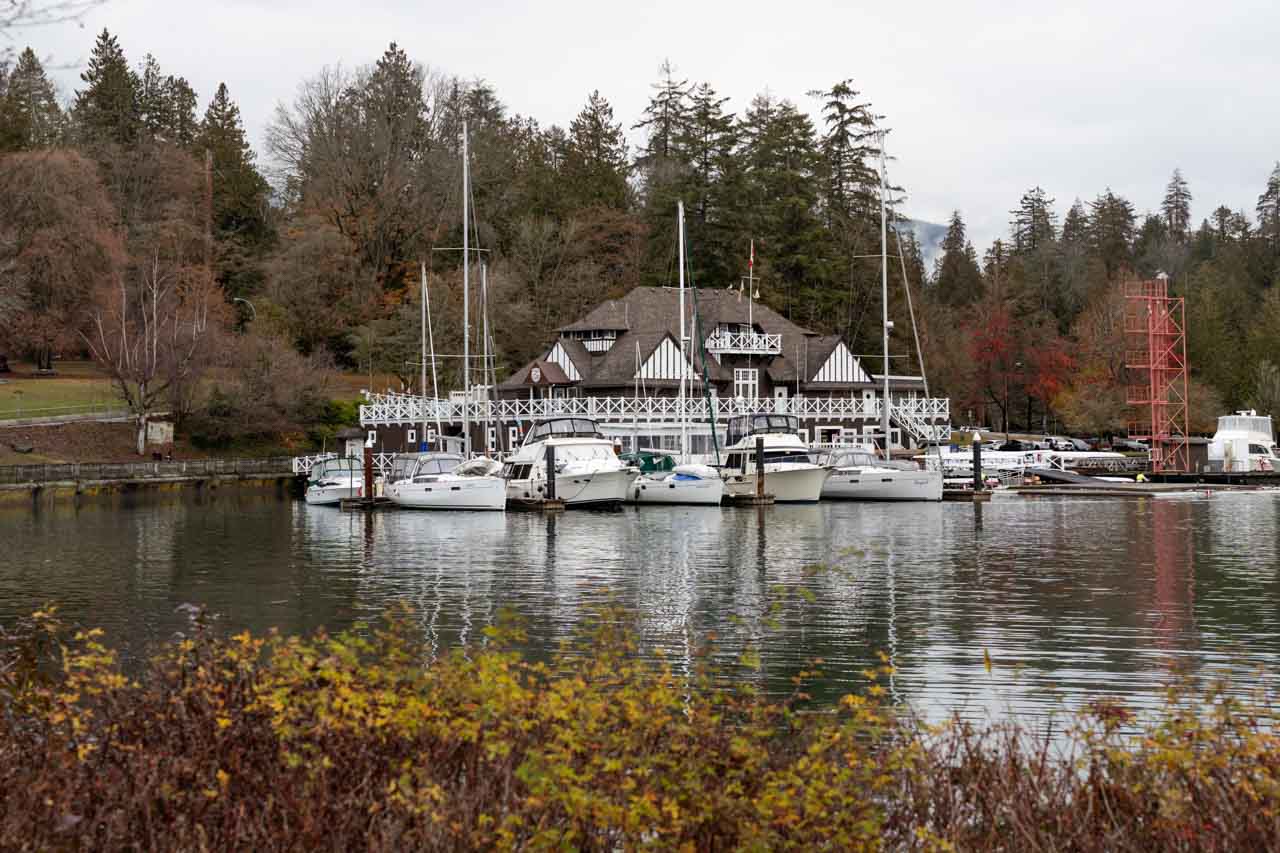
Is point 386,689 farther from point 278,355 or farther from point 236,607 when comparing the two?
point 278,355

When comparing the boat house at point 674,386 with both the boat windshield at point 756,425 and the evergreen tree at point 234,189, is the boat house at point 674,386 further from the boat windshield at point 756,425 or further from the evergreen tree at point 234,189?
the evergreen tree at point 234,189

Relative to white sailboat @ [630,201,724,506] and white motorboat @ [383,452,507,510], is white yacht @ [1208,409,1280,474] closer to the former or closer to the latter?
white sailboat @ [630,201,724,506]

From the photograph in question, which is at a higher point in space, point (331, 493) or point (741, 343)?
point (741, 343)

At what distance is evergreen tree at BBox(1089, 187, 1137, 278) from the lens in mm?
136500

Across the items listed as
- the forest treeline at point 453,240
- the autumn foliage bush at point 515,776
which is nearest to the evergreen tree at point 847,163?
the forest treeline at point 453,240

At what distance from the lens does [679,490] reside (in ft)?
181

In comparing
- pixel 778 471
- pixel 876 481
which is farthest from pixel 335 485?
pixel 876 481

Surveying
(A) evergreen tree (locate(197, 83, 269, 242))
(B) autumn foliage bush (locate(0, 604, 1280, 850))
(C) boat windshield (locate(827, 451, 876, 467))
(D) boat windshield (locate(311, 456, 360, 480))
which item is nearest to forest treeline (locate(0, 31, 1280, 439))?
(A) evergreen tree (locate(197, 83, 269, 242))

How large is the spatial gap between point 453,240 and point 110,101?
31.2 m

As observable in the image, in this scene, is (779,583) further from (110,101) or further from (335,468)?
(110,101)

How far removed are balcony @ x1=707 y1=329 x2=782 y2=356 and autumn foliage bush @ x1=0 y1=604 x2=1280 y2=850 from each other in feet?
243

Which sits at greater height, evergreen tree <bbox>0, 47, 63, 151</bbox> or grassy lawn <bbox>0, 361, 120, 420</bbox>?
evergreen tree <bbox>0, 47, 63, 151</bbox>

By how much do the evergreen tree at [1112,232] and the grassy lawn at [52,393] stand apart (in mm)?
88133

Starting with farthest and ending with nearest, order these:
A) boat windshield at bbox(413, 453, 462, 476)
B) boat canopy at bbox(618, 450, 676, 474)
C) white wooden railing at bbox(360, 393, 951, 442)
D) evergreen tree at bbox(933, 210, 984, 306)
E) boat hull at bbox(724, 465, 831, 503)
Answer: evergreen tree at bbox(933, 210, 984, 306) → white wooden railing at bbox(360, 393, 951, 442) → boat canopy at bbox(618, 450, 676, 474) → boat windshield at bbox(413, 453, 462, 476) → boat hull at bbox(724, 465, 831, 503)
